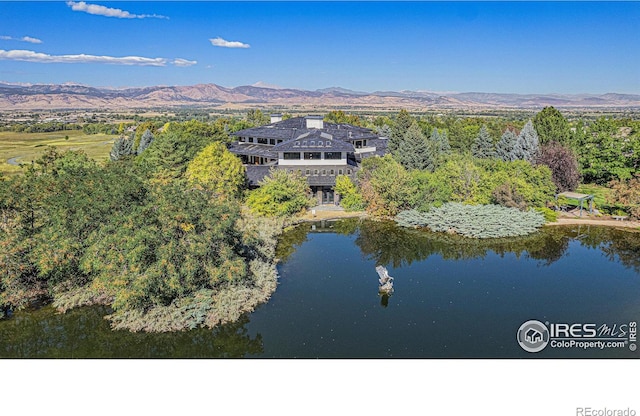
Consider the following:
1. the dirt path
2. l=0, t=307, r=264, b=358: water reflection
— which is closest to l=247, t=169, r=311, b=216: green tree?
l=0, t=307, r=264, b=358: water reflection

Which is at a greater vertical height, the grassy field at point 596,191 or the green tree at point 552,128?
the green tree at point 552,128

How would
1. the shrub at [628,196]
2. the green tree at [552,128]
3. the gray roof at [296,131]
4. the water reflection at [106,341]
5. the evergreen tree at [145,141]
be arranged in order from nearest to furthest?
the water reflection at [106,341], the shrub at [628,196], the green tree at [552,128], the gray roof at [296,131], the evergreen tree at [145,141]

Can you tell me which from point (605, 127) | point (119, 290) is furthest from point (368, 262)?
point (605, 127)

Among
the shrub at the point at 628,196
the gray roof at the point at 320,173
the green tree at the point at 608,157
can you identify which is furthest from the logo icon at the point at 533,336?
the green tree at the point at 608,157

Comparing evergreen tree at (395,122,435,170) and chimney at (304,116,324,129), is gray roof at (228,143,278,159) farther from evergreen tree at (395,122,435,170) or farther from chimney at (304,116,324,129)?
evergreen tree at (395,122,435,170)

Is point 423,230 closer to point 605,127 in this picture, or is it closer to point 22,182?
point 22,182

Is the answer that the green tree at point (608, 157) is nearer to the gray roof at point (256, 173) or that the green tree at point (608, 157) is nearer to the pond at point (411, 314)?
the pond at point (411, 314)
